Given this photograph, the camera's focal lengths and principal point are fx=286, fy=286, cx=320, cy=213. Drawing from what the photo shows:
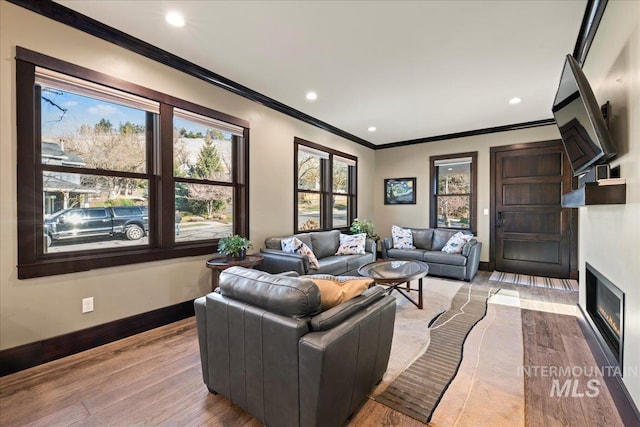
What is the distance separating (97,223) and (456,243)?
5.02m

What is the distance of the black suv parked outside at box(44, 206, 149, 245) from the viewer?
2.37 m

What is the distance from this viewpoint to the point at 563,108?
7.77 ft

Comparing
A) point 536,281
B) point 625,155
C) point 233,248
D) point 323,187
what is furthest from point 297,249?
point 536,281

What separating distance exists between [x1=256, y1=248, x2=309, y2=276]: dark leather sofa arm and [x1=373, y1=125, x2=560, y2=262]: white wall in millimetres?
3654

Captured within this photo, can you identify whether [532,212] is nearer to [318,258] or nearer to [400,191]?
[400,191]

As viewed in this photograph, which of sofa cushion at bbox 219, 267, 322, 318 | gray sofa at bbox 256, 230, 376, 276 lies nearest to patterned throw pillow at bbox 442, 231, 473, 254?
gray sofa at bbox 256, 230, 376, 276

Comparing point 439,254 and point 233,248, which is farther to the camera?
point 439,254

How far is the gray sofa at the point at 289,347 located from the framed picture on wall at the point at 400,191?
4.97m

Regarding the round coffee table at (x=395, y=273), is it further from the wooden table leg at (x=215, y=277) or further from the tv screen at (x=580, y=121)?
the tv screen at (x=580, y=121)

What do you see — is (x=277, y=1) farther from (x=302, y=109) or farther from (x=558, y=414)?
(x=558, y=414)

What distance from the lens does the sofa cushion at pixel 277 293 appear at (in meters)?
1.39

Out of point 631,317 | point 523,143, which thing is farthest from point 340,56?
point 523,143

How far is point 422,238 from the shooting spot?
5.57 metres

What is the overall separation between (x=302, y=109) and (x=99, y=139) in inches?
107
